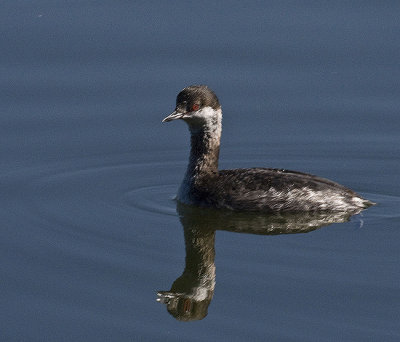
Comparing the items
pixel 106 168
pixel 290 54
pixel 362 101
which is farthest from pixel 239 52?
pixel 106 168

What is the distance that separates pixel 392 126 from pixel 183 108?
3539 mm

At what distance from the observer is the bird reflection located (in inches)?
493

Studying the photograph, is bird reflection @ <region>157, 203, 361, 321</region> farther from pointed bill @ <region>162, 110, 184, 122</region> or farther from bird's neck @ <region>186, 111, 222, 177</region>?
pointed bill @ <region>162, 110, 184, 122</region>

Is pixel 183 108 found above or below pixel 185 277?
above

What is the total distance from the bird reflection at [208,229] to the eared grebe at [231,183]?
0.10m

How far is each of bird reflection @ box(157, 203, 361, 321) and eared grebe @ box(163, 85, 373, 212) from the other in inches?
3.9

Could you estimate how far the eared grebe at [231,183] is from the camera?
14234mm

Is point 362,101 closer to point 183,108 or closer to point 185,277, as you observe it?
point 183,108

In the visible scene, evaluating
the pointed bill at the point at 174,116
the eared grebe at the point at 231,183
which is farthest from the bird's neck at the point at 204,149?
the pointed bill at the point at 174,116

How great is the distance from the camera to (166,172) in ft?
52.4

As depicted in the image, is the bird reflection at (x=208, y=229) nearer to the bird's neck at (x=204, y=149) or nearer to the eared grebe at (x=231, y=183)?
the eared grebe at (x=231, y=183)

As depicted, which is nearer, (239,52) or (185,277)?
(185,277)

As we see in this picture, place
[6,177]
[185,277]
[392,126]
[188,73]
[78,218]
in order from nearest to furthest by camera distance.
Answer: [185,277], [78,218], [6,177], [392,126], [188,73]

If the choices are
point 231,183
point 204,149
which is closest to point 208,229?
point 231,183
